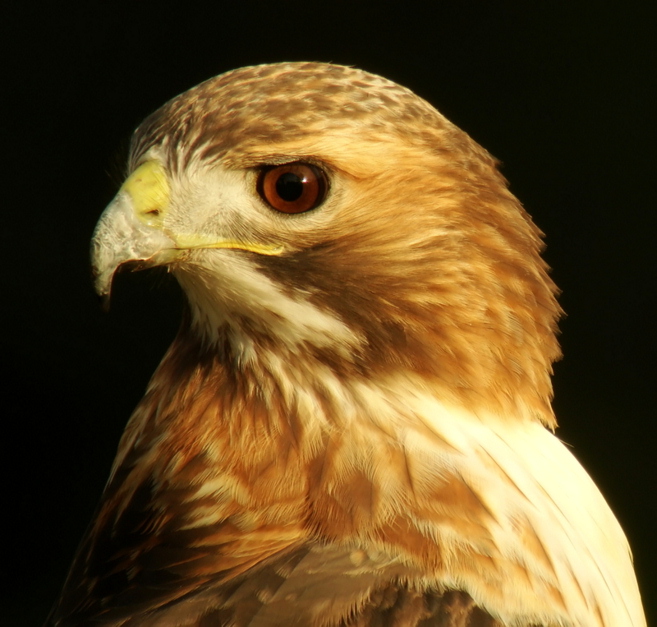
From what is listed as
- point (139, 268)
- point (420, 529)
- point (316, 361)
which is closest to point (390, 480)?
point (420, 529)

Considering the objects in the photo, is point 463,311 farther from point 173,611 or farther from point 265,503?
point 173,611

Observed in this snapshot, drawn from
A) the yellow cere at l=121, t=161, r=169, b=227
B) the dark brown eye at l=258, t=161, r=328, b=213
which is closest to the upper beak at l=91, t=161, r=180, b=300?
the yellow cere at l=121, t=161, r=169, b=227

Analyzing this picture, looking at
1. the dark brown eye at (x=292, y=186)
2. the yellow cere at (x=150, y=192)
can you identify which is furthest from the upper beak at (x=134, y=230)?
the dark brown eye at (x=292, y=186)

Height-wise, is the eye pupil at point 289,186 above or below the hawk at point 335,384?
above

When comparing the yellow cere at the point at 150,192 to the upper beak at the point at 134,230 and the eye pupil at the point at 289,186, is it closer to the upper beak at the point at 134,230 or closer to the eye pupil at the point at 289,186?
the upper beak at the point at 134,230

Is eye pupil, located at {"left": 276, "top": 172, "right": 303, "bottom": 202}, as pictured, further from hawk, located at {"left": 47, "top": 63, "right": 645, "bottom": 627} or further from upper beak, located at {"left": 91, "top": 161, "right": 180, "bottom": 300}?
upper beak, located at {"left": 91, "top": 161, "right": 180, "bottom": 300}
